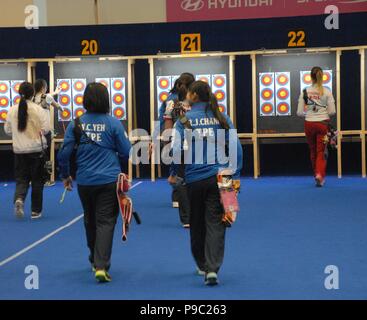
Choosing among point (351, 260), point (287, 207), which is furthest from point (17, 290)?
point (287, 207)

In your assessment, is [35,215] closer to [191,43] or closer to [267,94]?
[191,43]

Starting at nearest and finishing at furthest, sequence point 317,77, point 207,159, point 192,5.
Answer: point 207,159, point 317,77, point 192,5

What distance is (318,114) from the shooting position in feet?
39.0

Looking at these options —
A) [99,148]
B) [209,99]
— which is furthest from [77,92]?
[209,99]

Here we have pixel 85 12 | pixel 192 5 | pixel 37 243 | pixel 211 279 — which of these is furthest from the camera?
pixel 85 12

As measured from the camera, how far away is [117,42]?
14.0m

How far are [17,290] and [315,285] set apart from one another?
2101mm

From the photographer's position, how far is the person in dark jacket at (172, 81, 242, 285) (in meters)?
5.81

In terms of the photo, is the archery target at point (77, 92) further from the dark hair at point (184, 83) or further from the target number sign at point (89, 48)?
the dark hair at point (184, 83)

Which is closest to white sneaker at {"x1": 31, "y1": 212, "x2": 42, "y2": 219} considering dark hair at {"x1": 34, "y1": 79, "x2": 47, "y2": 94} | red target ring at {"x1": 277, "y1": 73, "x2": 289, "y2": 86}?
dark hair at {"x1": 34, "y1": 79, "x2": 47, "y2": 94}

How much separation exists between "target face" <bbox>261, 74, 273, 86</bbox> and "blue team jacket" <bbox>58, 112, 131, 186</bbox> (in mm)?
7923

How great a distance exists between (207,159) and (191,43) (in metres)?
8.08

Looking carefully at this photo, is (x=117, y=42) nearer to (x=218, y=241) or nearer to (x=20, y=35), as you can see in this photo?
(x=20, y=35)

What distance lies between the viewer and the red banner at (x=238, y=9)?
1450 centimetres
